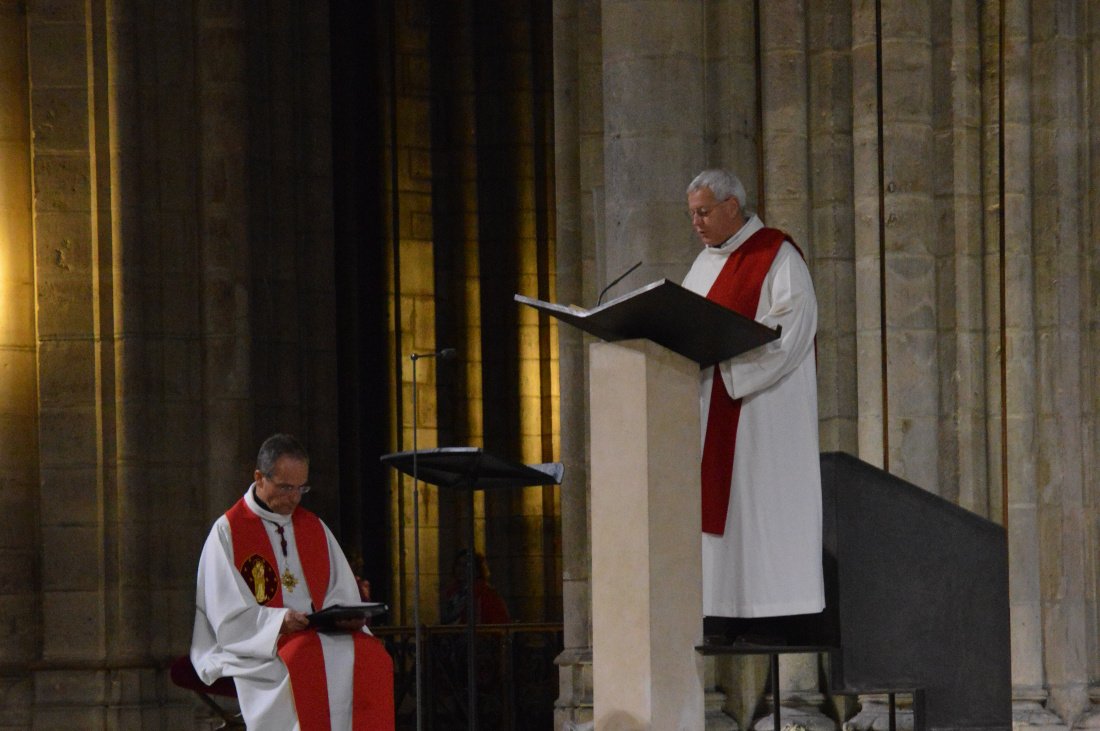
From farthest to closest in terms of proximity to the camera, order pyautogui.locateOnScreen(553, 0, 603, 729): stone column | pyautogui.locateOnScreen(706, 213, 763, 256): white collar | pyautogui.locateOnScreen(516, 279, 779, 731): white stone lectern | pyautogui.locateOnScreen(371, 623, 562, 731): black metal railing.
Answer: pyautogui.locateOnScreen(371, 623, 562, 731): black metal railing, pyautogui.locateOnScreen(553, 0, 603, 729): stone column, pyautogui.locateOnScreen(706, 213, 763, 256): white collar, pyautogui.locateOnScreen(516, 279, 779, 731): white stone lectern

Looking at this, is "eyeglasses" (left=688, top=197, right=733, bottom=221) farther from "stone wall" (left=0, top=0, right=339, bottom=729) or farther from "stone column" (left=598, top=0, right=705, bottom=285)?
"stone wall" (left=0, top=0, right=339, bottom=729)

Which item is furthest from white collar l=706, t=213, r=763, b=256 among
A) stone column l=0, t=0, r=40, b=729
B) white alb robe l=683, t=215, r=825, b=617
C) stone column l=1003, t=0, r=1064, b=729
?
stone column l=0, t=0, r=40, b=729

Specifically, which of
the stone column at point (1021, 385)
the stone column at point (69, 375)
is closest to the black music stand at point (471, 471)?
the stone column at point (1021, 385)

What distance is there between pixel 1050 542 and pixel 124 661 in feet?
16.0

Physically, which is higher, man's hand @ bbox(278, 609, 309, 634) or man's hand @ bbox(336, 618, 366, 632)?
man's hand @ bbox(278, 609, 309, 634)

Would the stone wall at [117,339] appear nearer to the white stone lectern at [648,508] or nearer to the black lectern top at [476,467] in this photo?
the black lectern top at [476,467]

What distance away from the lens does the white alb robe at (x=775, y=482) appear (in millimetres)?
5270

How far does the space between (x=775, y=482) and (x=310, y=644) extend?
82.2 inches

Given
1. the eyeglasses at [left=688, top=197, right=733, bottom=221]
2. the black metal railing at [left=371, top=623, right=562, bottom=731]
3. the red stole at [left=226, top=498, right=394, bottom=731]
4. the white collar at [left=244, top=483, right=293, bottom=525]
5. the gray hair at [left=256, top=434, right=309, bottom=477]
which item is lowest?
the black metal railing at [left=371, top=623, right=562, bottom=731]

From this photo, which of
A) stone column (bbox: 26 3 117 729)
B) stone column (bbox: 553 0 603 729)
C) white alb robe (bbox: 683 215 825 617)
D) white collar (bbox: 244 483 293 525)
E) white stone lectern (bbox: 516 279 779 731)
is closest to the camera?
white stone lectern (bbox: 516 279 779 731)

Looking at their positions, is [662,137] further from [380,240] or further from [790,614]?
[380,240]

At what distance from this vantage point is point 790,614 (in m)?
5.26

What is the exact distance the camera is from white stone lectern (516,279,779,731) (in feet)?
16.3

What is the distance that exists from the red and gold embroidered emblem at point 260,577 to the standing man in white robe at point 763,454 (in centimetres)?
198
